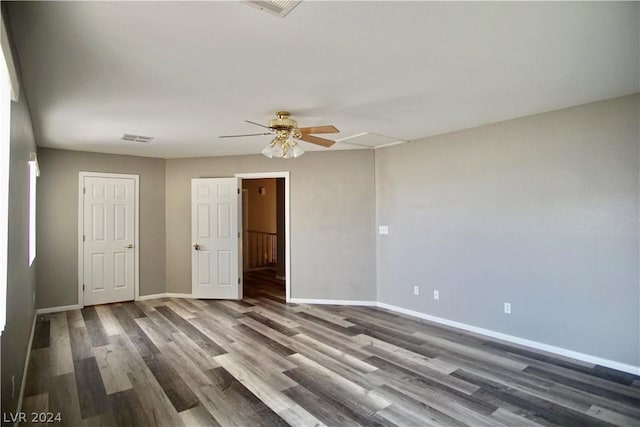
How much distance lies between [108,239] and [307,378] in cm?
429

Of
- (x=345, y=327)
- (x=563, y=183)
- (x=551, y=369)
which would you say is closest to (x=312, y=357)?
(x=345, y=327)

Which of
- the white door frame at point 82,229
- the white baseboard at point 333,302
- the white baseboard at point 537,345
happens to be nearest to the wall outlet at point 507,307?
the white baseboard at point 537,345

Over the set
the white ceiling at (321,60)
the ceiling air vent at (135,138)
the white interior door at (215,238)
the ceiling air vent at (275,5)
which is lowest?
the white interior door at (215,238)

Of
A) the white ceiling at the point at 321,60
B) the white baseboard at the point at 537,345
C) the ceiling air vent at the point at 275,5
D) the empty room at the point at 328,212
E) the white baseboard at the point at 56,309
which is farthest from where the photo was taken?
the white baseboard at the point at 56,309

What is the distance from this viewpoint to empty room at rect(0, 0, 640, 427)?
80.0 inches

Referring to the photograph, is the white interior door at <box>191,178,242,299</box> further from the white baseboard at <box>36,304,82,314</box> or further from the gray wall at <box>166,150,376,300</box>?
the white baseboard at <box>36,304,82,314</box>

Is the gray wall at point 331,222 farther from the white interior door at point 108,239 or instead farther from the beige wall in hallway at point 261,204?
the beige wall in hallway at point 261,204

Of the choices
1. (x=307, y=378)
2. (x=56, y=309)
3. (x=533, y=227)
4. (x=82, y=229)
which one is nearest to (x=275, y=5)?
(x=307, y=378)

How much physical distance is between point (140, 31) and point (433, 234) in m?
3.90

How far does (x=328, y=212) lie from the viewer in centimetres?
549

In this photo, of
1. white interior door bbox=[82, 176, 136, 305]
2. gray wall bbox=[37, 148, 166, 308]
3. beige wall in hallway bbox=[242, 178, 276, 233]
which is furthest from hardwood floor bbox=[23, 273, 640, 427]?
beige wall in hallway bbox=[242, 178, 276, 233]

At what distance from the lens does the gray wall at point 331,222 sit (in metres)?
5.37

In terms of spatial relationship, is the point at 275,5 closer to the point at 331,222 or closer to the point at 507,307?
the point at 507,307

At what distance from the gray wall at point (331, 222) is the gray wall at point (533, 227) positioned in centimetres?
53
